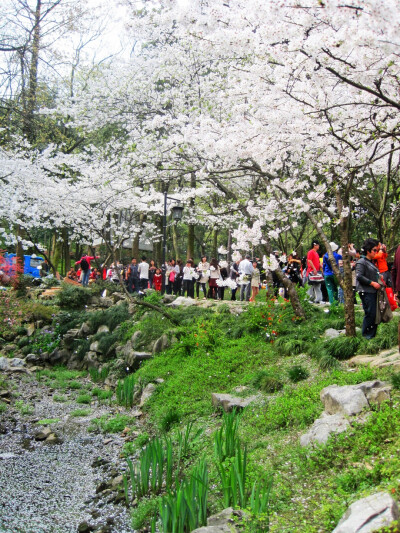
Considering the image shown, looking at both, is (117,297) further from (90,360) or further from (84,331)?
(90,360)

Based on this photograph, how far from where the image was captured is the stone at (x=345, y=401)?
483 cm

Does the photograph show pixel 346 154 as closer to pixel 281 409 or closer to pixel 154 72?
pixel 281 409

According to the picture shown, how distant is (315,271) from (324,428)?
298 inches

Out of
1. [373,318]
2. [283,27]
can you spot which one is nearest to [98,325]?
[373,318]

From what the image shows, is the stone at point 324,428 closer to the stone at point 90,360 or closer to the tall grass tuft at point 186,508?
the tall grass tuft at point 186,508

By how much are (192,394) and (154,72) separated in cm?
919

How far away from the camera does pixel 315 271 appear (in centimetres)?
1190

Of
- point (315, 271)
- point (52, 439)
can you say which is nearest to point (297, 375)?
point (52, 439)

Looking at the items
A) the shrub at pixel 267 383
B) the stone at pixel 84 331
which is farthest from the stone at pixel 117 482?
the stone at pixel 84 331

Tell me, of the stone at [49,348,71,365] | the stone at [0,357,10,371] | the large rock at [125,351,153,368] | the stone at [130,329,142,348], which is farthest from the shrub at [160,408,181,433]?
the stone at [49,348,71,365]

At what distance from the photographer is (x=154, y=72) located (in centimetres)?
1318

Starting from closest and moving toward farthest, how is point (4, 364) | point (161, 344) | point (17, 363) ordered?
point (161, 344)
point (4, 364)
point (17, 363)

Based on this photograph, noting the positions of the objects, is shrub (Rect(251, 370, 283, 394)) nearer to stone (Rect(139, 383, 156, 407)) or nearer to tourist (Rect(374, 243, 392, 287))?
stone (Rect(139, 383, 156, 407))

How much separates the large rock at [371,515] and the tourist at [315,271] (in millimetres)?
8751
